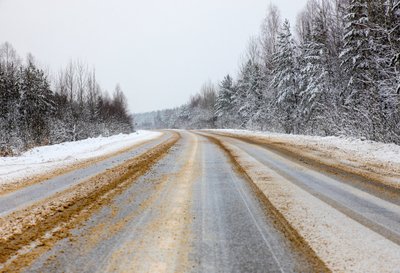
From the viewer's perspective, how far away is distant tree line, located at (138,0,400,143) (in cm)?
1320

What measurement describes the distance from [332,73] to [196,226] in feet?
82.8

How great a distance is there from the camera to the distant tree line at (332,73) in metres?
13.2

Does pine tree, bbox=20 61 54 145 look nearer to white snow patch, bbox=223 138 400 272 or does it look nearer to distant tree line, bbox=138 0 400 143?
distant tree line, bbox=138 0 400 143

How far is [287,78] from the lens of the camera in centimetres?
2933

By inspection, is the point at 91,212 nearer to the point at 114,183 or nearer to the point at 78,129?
the point at 114,183

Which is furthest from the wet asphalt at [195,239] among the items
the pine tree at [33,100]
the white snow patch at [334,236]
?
the pine tree at [33,100]

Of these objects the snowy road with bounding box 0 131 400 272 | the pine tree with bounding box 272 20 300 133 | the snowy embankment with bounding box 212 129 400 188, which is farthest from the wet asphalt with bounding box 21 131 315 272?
the pine tree with bounding box 272 20 300 133

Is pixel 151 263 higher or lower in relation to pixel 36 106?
lower

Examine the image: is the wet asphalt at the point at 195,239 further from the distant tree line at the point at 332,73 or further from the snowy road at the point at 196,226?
the distant tree line at the point at 332,73

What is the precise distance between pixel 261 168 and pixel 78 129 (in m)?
30.5

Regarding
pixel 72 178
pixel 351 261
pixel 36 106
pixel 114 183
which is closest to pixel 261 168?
pixel 114 183

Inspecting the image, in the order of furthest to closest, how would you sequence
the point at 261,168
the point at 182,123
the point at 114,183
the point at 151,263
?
the point at 182,123, the point at 261,168, the point at 114,183, the point at 151,263

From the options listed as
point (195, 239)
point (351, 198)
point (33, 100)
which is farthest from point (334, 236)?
point (33, 100)

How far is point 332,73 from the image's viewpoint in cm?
2573
